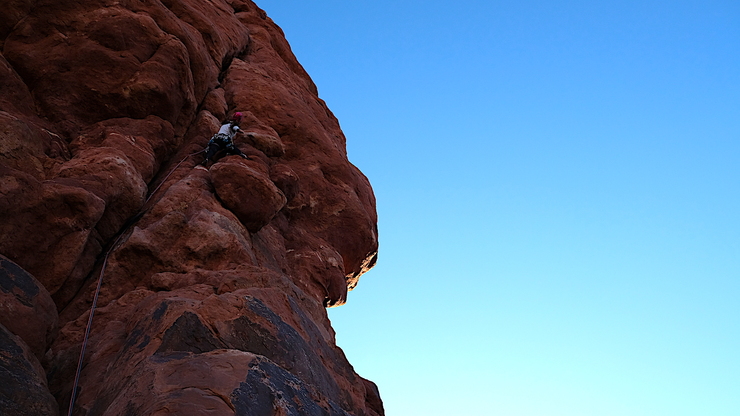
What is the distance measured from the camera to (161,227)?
1036 cm

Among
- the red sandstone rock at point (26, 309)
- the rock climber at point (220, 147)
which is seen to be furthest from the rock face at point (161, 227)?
the rock climber at point (220, 147)

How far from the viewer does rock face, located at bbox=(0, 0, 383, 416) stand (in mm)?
6898

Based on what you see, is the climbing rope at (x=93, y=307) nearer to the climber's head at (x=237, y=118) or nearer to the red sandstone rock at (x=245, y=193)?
the red sandstone rock at (x=245, y=193)

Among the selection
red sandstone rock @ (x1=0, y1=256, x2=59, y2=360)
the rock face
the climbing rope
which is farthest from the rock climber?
red sandstone rock @ (x1=0, y1=256, x2=59, y2=360)

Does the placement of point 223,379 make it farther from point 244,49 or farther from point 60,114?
point 244,49

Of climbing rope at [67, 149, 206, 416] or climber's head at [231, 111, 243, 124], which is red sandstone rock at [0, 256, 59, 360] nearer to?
climbing rope at [67, 149, 206, 416]

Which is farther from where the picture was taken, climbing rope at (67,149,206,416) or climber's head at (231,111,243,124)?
climber's head at (231,111,243,124)

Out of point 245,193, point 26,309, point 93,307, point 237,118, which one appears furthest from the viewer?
point 237,118

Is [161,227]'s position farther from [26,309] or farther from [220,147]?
[220,147]

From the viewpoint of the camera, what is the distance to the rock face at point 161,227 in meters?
6.90

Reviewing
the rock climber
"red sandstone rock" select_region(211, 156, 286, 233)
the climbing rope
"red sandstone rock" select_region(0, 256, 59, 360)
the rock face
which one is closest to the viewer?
the rock face

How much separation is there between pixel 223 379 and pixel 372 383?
19.2 ft

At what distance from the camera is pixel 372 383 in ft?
38.4

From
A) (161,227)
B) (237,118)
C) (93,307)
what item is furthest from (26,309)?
(237,118)
